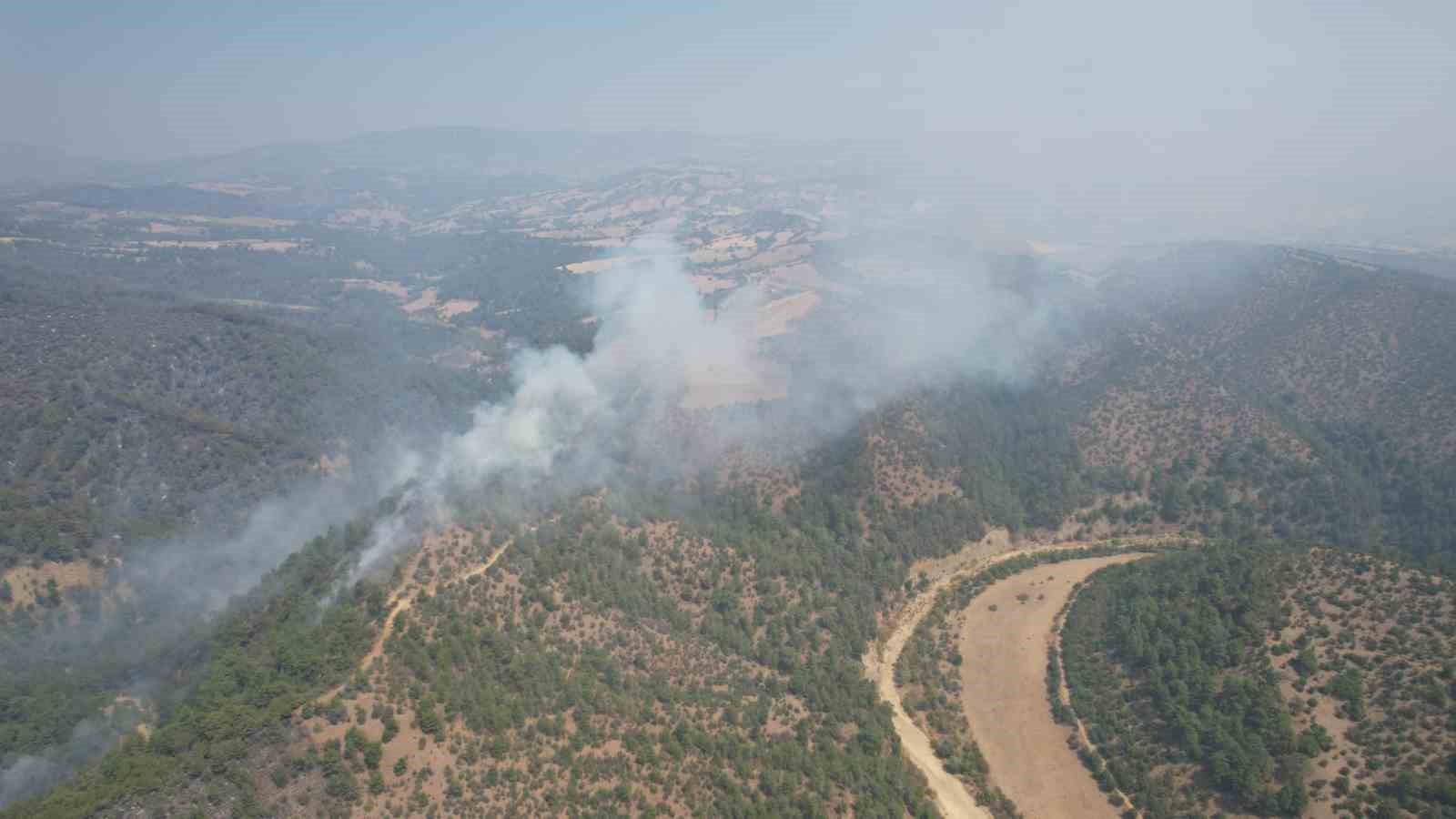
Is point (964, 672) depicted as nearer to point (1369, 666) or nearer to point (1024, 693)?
point (1024, 693)

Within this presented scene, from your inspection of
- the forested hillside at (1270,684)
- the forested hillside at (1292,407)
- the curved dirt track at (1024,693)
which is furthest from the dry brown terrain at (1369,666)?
the forested hillside at (1292,407)

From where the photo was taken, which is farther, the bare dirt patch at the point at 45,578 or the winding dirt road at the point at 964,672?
the bare dirt patch at the point at 45,578

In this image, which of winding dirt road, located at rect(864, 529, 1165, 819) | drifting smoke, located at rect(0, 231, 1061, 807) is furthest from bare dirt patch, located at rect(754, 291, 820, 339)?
winding dirt road, located at rect(864, 529, 1165, 819)

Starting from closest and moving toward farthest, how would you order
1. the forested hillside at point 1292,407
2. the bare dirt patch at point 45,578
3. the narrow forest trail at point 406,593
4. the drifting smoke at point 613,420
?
1. the narrow forest trail at point 406,593
2. the bare dirt patch at point 45,578
3. the drifting smoke at point 613,420
4. the forested hillside at point 1292,407

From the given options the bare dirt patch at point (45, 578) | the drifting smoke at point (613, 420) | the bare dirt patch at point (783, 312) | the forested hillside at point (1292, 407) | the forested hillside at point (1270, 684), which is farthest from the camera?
the bare dirt patch at point (783, 312)

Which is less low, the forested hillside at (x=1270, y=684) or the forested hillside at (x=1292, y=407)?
the forested hillside at (x=1292, y=407)

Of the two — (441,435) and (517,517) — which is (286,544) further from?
(517,517)

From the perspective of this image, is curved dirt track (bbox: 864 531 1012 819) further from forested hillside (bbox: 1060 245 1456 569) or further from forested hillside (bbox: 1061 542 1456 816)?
forested hillside (bbox: 1060 245 1456 569)

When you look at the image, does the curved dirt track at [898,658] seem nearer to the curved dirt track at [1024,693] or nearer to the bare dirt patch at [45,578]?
the curved dirt track at [1024,693]

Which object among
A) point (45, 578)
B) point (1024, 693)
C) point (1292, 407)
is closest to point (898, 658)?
point (1024, 693)
